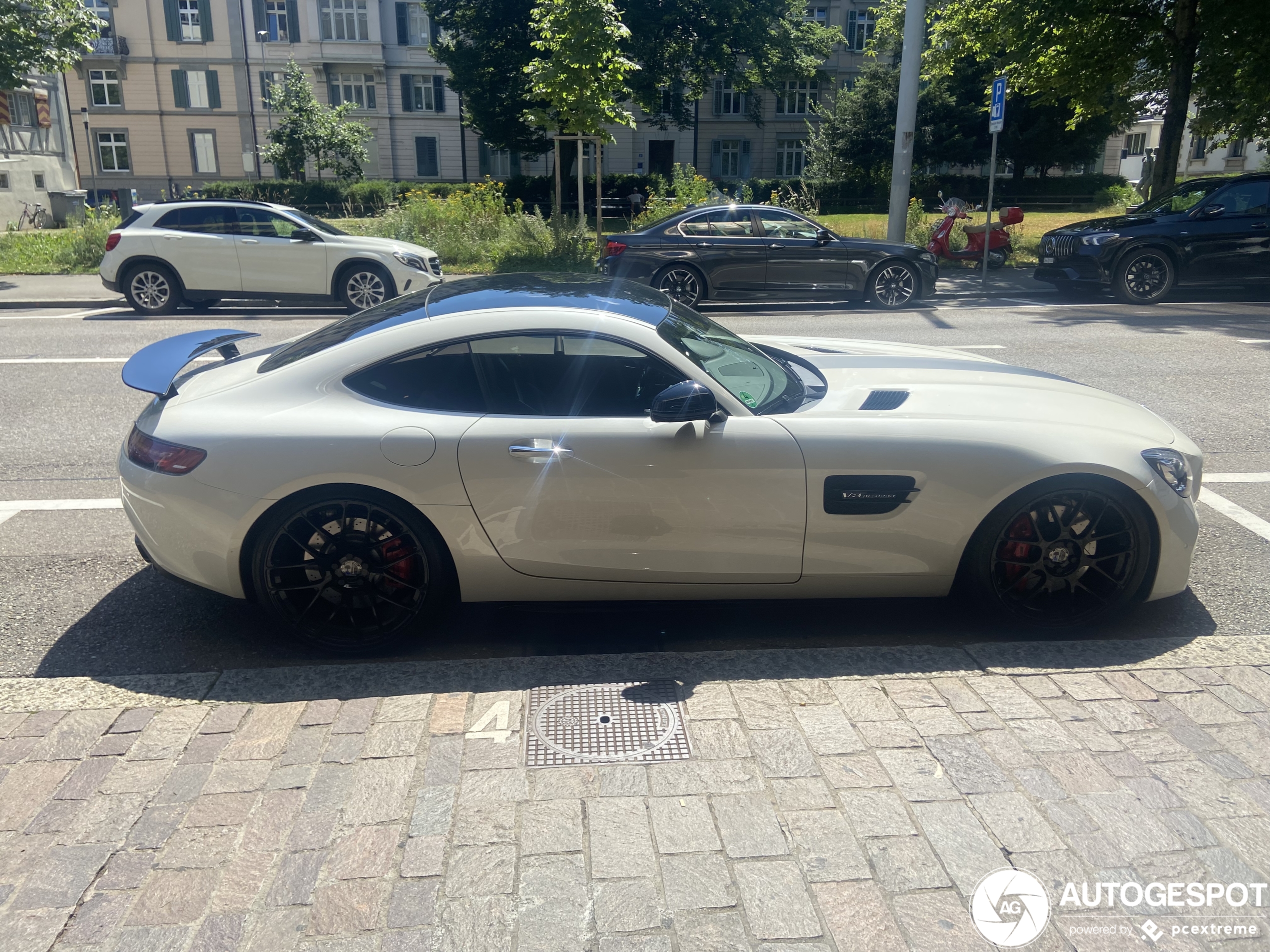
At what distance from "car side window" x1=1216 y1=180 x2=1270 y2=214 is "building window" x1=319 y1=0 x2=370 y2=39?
4788cm

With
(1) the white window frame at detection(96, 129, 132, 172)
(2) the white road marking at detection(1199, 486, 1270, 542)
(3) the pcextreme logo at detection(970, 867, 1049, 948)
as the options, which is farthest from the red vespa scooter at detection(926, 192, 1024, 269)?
(1) the white window frame at detection(96, 129, 132, 172)

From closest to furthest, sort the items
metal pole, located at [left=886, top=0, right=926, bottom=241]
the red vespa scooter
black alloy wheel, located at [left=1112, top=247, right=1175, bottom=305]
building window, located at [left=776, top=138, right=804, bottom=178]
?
black alloy wheel, located at [left=1112, top=247, right=1175, bottom=305]
metal pole, located at [left=886, top=0, right=926, bottom=241]
the red vespa scooter
building window, located at [left=776, top=138, right=804, bottom=178]

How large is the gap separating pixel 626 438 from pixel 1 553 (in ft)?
10.9

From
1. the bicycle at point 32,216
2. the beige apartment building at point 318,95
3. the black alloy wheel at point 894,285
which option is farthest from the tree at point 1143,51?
the bicycle at point 32,216

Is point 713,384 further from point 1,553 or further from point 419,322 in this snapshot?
point 1,553

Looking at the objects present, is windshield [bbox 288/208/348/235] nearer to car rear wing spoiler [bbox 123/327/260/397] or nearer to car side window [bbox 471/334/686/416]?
car rear wing spoiler [bbox 123/327/260/397]

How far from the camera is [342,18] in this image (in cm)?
5141

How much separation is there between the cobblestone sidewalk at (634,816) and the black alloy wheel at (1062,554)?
19.8 inches

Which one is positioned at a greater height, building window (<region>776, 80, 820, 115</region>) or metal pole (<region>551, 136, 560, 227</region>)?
building window (<region>776, 80, 820, 115</region>)

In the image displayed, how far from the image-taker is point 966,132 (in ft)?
123

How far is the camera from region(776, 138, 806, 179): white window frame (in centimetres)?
5594

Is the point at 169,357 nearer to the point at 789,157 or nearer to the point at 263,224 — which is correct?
the point at 263,224

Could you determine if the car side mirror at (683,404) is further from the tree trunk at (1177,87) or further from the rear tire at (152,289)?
the tree trunk at (1177,87)

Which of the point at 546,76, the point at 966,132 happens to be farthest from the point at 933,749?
the point at 966,132
